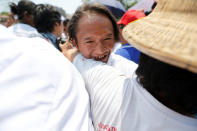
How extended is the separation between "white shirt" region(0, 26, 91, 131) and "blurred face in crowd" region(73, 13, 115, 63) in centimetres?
56

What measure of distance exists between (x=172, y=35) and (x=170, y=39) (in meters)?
0.02

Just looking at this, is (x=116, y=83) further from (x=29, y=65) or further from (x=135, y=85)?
(x=29, y=65)

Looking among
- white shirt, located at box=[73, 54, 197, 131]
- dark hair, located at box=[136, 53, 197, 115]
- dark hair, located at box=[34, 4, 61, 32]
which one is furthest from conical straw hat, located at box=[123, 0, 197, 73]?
dark hair, located at box=[34, 4, 61, 32]

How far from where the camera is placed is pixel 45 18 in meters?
2.41

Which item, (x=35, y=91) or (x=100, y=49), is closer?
(x=35, y=91)

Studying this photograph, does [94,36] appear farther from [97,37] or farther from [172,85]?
[172,85]

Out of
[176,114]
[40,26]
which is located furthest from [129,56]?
[40,26]

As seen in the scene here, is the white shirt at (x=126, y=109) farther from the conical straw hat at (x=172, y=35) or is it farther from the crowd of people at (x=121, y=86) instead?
the conical straw hat at (x=172, y=35)

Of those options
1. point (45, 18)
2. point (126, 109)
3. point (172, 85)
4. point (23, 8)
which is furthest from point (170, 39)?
point (23, 8)

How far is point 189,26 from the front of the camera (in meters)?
0.39

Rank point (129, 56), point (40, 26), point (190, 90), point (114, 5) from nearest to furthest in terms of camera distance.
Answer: point (190, 90), point (129, 56), point (40, 26), point (114, 5)

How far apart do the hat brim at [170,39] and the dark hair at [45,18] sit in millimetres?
2278

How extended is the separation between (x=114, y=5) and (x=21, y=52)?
363cm

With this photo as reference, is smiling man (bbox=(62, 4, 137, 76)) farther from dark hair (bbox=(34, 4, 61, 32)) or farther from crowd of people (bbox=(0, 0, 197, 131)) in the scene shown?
dark hair (bbox=(34, 4, 61, 32))
